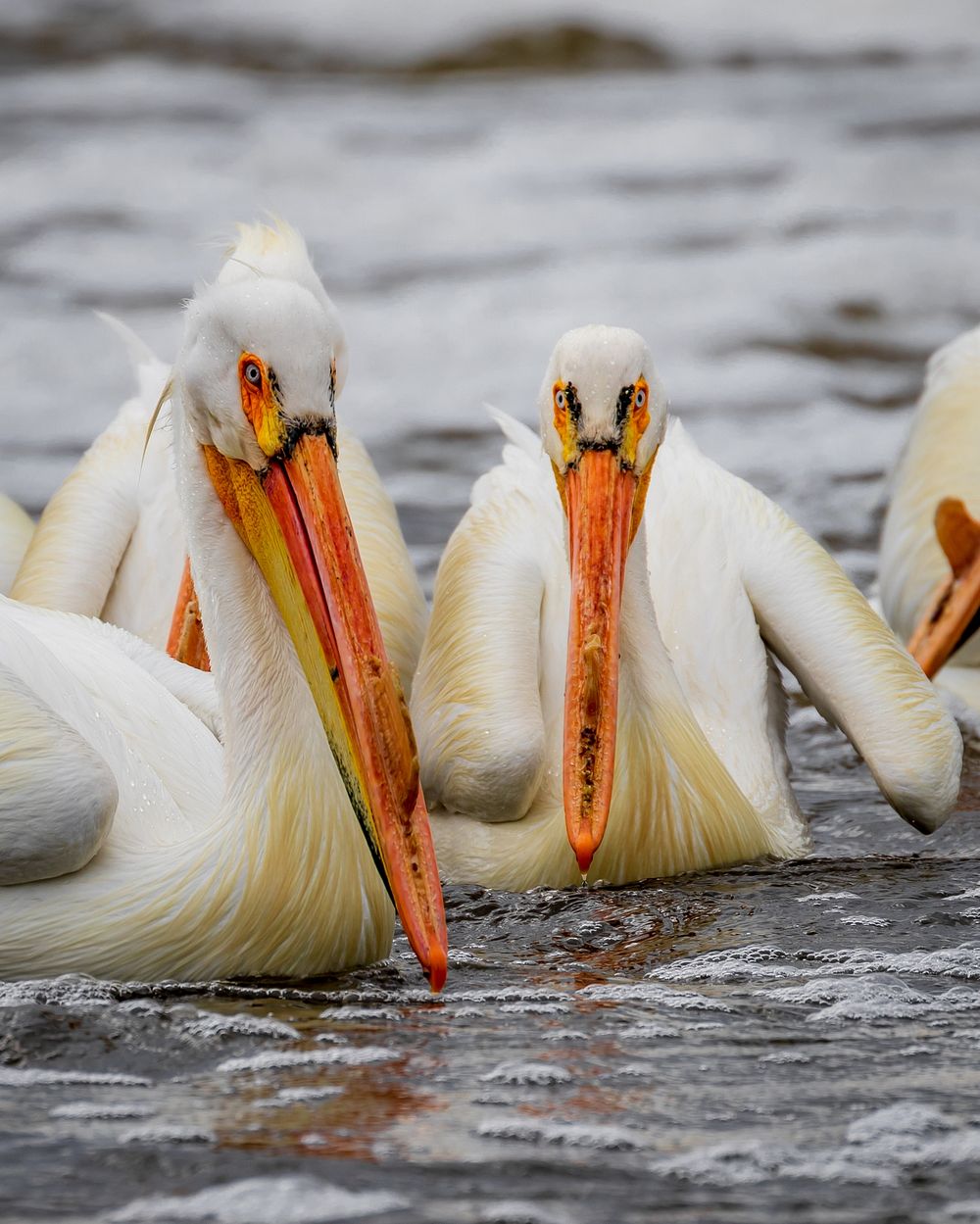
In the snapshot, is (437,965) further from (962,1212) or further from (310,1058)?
(962,1212)

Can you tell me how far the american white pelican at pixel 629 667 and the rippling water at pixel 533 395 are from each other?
0.13 m

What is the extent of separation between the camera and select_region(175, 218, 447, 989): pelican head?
2.79m

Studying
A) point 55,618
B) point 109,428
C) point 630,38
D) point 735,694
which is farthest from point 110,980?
point 630,38

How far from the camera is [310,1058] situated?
264 centimetres

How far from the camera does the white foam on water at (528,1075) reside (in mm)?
2555

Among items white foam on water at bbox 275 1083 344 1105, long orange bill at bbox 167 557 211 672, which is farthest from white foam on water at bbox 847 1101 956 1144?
long orange bill at bbox 167 557 211 672

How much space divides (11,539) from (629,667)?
6.27ft

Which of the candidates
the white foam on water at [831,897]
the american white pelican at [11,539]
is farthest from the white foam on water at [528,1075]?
the american white pelican at [11,539]

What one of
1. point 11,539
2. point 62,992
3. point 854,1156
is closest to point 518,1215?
point 854,1156

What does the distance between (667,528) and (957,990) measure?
57.6 inches

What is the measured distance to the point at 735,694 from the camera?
4.01 m

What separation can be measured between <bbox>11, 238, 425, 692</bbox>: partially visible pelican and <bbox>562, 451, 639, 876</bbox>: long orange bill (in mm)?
784

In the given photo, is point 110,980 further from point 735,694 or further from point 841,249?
point 841,249

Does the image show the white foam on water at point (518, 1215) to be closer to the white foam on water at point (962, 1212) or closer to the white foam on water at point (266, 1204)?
the white foam on water at point (266, 1204)
